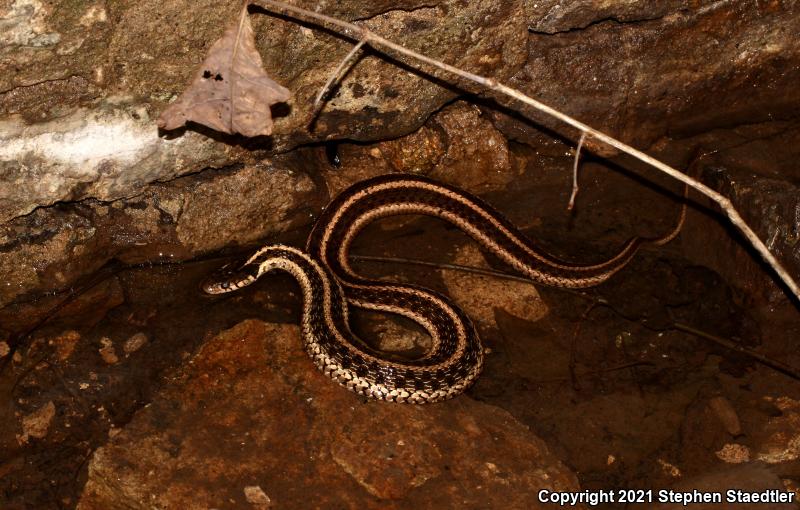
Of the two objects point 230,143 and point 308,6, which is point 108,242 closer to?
point 230,143

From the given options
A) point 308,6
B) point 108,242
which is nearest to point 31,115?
point 108,242

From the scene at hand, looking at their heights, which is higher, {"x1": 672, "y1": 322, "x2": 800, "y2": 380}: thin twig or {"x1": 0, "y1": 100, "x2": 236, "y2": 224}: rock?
{"x1": 0, "y1": 100, "x2": 236, "y2": 224}: rock

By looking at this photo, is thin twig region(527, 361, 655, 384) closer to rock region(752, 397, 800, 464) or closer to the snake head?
rock region(752, 397, 800, 464)

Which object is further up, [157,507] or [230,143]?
[230,143]

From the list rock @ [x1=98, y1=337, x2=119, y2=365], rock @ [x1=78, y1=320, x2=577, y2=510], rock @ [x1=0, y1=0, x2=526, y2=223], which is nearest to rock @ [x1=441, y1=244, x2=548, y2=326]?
rock @ [x1=78, y1=320, x2=577, y2=510]

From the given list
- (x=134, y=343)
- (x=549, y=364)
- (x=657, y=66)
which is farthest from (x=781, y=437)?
(x=134, y=343)

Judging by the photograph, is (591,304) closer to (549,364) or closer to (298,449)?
(549,364)

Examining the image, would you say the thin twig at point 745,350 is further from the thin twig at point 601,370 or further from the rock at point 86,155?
the rock at point 86,155
